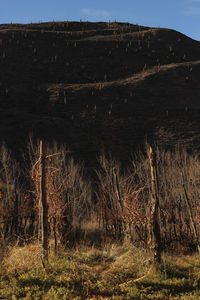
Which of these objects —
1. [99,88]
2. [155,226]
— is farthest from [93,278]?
[99,88]

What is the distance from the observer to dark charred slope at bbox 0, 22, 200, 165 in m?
40.0

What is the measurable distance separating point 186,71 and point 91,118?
2423cm

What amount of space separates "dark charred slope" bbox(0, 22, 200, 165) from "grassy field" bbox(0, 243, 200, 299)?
25.9 metres

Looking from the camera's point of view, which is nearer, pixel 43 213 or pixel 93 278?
pixel 93 278

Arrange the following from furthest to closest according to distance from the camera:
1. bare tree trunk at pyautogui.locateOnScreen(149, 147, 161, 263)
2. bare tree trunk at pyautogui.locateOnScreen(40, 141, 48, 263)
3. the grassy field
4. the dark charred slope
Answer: the dark charred slope
bare tree trunk at pyautogui.locateOnScreen(40, 141, 48, 263)
bare tree trunk at pyautogui.locateOnScreen(149, 147, 161, 263)
the grassy field

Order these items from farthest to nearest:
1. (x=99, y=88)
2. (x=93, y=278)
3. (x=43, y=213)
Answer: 1. (x=99, y=88)
2. (x=43, y=213)
3. (x=93, y=278)

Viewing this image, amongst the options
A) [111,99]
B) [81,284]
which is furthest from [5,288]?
[111,99]

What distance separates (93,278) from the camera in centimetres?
880

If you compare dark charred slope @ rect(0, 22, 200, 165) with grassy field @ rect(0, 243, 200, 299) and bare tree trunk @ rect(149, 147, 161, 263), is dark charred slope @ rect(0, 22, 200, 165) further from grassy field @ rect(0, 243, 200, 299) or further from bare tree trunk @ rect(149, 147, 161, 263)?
bare tree trunk @ rect(149, 147, 161, 263)

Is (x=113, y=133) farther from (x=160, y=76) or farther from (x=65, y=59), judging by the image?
(x=65, y=59)

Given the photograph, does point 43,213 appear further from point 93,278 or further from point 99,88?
point 99,88

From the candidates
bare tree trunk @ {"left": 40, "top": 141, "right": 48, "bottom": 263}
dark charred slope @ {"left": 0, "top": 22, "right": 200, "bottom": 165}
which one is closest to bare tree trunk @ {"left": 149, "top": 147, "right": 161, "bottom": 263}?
bare tree trunk @ {"left": 40, "top": 141, "right": 48, "bottom": 263}

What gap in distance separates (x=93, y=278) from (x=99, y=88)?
45078 mm

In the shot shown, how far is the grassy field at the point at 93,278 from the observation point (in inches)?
303
